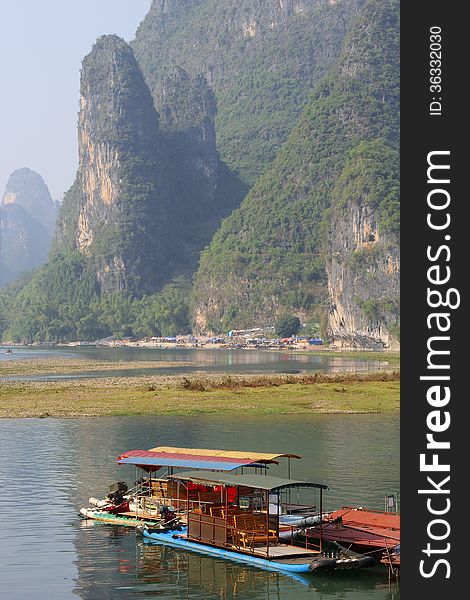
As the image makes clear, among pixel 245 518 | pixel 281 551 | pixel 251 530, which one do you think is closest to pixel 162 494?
pixel 245 518

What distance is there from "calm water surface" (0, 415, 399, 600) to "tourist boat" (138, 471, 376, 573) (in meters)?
0.32

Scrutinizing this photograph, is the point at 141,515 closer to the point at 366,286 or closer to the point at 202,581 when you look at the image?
the point at 202,581

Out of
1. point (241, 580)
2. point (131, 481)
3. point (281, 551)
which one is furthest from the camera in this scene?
point (131, 481)

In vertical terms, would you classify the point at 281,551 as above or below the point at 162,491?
below

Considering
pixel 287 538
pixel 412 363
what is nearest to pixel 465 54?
pixel 412 363

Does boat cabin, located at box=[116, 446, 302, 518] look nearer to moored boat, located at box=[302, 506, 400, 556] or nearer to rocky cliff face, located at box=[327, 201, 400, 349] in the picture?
moored boat, located at box=[302, 506, 400, 556]

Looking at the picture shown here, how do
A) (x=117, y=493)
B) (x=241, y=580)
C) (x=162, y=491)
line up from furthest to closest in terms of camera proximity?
(x=117, y=493)
(x=162, y=491)
(x=241, y=580)

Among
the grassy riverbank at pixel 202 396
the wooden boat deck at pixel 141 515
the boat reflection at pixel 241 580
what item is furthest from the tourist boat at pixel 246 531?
the grassy riverbank at pixel 202 396

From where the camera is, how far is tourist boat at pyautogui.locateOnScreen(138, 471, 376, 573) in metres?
26.1

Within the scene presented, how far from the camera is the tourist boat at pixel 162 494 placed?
30.7 m

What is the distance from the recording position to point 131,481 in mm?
38562

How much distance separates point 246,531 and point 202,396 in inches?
1649

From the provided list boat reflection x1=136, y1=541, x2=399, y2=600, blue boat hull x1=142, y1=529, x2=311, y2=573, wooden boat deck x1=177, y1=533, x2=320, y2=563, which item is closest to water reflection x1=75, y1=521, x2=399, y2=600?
boat reflection x1=136, y1=541, x2=399, y2=600

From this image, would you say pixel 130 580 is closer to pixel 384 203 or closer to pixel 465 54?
pixel 465 54
